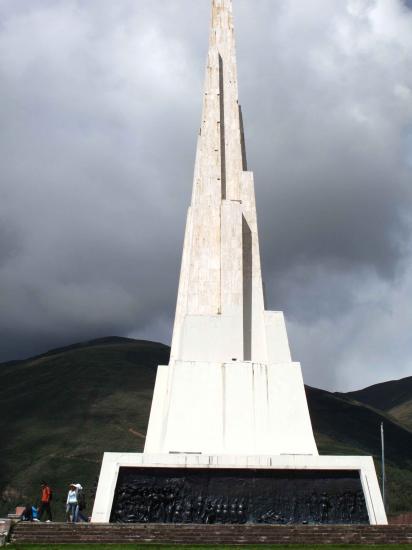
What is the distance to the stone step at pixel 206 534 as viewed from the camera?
12.4 m

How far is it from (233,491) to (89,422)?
152 ft

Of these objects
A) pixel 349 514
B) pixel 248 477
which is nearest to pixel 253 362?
pixel 248 477

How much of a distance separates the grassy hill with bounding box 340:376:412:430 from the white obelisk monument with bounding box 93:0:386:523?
248 feet

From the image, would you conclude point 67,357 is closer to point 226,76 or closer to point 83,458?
point 83,458

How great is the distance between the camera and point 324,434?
6253 centimetres

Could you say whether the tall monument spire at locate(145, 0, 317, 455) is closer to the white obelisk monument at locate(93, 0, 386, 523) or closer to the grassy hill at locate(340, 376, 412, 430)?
the white obelisk monument at locate(93, 0, 386, 523)

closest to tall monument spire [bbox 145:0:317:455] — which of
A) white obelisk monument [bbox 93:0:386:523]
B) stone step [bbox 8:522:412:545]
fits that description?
white obelisk monument [bbox 93:0:386:523]

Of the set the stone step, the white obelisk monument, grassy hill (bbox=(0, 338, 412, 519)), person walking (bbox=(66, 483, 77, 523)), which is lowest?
the stone step

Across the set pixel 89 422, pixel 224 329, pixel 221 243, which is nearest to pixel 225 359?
pixel 224 329

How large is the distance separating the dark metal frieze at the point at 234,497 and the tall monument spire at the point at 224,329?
89 cm

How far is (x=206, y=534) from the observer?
41.7 feet

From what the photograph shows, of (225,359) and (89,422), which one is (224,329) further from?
(89,422)

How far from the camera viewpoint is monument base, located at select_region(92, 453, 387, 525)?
13805mm

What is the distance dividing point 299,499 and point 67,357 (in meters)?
70.5
